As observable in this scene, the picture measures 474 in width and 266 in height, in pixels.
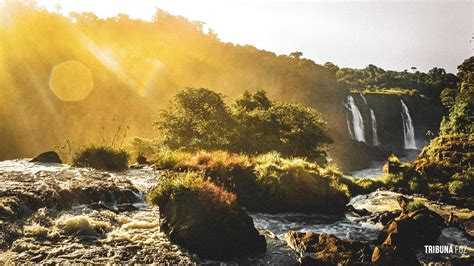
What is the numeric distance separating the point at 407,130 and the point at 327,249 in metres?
67.8

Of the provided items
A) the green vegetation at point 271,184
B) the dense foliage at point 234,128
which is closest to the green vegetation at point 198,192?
the green vegetation at point 271,184

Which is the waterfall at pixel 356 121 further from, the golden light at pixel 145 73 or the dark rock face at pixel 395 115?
the golden light at pixel 145 73

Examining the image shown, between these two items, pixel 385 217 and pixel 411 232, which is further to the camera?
pixel 385 217

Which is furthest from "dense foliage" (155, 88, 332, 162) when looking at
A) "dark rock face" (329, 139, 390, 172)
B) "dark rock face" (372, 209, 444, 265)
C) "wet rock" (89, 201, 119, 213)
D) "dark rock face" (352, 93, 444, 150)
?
"dark rock face" (352, 93, 444, 150)

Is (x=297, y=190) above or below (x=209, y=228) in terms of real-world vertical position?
below

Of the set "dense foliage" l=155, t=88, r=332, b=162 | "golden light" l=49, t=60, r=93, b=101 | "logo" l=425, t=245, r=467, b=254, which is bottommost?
"logo" l=425, t=245, r=467, b=254

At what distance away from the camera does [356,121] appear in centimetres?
6719

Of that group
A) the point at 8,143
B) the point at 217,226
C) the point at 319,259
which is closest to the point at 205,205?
the point at 217,226

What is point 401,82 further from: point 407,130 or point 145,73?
point 145,73

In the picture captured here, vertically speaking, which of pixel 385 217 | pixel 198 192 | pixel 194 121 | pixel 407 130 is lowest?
pixel 385 217

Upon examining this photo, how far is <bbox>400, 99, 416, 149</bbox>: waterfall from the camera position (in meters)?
66.5

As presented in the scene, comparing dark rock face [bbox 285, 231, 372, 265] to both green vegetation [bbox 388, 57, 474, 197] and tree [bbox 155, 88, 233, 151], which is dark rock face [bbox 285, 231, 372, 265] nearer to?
green vegetation [bbox 388, 57, 474, 197]

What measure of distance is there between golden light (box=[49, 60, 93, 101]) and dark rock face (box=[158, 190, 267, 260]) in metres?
55.4

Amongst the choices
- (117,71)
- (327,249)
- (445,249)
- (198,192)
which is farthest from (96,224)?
(117,71)
